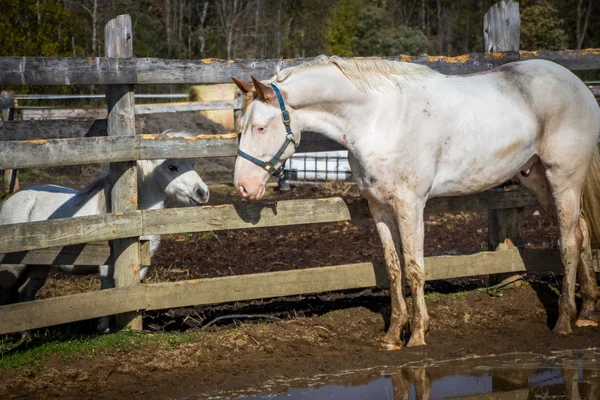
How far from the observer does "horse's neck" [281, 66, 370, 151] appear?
4523 millimetres

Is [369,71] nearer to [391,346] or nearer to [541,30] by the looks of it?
[391,346]

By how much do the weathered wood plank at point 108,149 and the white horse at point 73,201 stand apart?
2.13ft

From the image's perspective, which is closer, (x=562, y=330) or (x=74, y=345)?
(x=74, y=345)

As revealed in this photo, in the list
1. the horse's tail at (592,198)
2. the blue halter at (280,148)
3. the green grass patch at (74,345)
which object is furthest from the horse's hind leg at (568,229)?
the green grass patch at (74,345)

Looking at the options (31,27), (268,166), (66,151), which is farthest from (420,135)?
(31,27)

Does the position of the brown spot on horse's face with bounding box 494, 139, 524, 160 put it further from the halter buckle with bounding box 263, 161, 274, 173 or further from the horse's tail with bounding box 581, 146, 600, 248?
the halter buckle with bounding box 263, 161, 274, 173

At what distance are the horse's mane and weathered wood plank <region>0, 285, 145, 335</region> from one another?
5.58 feet

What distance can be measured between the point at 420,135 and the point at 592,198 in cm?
173

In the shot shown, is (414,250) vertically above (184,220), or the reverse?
(184,220)

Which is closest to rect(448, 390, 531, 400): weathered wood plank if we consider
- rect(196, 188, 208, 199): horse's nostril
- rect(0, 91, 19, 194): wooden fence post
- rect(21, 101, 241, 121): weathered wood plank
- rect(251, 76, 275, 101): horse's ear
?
rect(251, 76, 275, 101): horse's ear

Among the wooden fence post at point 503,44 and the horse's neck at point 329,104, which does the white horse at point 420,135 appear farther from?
the wooden fence post at point 503,44

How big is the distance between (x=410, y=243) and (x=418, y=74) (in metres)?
1.13

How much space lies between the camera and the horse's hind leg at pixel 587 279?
536 cm

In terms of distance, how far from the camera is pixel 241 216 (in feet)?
16.1
